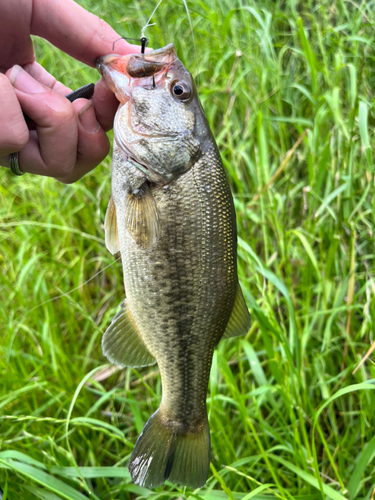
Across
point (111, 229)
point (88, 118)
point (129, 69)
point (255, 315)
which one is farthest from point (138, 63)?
point (255, 315)

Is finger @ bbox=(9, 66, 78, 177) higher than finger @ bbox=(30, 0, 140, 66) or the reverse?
the reverse

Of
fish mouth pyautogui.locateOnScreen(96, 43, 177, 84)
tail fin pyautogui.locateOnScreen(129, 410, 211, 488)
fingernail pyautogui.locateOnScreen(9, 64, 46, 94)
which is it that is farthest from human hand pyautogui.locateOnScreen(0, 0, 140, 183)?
tail fin pyautogui.locateOnScreen(129, 410, 211, 488)

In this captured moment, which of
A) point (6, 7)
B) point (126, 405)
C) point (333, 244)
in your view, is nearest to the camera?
A: point (6, 7)

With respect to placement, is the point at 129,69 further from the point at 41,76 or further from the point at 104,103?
the point at 41,76

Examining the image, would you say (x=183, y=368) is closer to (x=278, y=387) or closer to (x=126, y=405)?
(x=278, y=387)

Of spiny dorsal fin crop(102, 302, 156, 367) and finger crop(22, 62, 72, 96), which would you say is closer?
spiny dorsal fin crop(102, 302, 156, 367)

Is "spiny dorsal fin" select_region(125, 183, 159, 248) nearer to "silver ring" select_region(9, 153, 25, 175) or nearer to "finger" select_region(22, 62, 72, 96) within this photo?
"silver ring" select_region(9, 153, 25, 175)

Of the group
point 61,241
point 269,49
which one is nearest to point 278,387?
point 61,241
